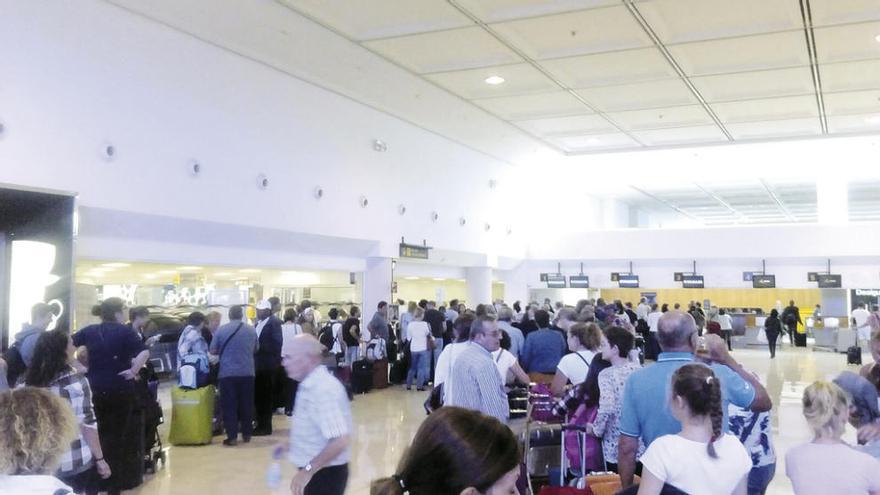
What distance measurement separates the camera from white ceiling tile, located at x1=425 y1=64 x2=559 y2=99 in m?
12.8

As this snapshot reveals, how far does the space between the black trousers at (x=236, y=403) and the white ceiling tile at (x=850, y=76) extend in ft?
A: 33.0

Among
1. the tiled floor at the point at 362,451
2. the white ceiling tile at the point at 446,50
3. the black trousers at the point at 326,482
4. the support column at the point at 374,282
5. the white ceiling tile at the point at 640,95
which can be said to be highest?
the white ceiling tile at the point at 640,95

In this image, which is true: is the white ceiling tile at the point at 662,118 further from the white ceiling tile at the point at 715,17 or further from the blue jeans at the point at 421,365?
the blue jeans at the point at 421,365

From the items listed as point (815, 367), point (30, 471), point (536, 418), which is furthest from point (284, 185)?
point (815, 367)

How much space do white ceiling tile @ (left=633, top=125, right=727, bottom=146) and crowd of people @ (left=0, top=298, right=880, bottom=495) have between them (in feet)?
30.8

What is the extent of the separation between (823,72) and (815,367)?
844cm

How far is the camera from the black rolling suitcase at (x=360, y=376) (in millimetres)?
14008

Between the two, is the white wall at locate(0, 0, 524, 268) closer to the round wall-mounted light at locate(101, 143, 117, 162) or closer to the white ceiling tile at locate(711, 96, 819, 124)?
the round wall-mounted light at locate(101, 143, 117, 162)

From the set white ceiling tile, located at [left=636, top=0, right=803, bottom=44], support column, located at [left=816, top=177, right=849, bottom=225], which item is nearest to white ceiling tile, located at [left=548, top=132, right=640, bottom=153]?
support column, located at [left=816, top=177, right=849, bottom=225]

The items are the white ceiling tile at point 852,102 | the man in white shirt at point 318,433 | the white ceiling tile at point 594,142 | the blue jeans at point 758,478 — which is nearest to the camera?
the man in white shirt at point 318,433

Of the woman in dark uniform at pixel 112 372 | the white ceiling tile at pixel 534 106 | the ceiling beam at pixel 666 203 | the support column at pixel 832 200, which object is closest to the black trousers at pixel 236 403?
the woman in dark uniform at pixel 112 372

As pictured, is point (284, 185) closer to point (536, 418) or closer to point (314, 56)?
point (314, 56)

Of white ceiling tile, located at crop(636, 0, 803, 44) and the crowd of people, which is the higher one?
white ceiling tile, located at crop(636, 0, 803, 44)

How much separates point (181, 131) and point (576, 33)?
5537 millimetres
